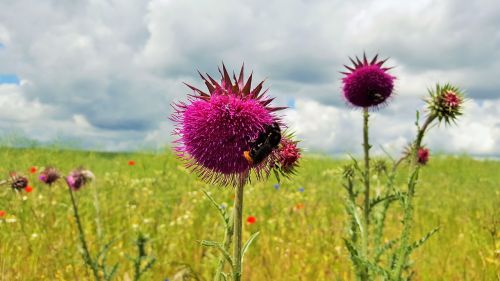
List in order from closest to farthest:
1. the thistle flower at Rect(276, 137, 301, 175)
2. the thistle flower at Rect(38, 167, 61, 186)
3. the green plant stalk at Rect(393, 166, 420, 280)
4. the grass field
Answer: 1. the thistle flower at Rect(276, 137, 301, 175)
2. the green plant stalk at Rect(393, 166, 420, 280)
3. the grass field
4. the thistle flower at Rect(38, 167, 61, 186)

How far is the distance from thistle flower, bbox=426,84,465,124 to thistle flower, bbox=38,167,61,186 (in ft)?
13.9

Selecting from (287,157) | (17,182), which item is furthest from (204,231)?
(287,157)

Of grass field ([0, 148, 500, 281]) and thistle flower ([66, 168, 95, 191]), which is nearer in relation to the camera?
grass field ([0, 148, 500, 281])

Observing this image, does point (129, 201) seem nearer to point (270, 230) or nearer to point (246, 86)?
point (270, 230)

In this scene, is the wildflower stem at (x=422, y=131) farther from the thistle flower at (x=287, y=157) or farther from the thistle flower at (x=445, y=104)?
the thistle flower at (x=287, y=157)

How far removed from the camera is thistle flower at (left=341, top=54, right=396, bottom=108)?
169 inches

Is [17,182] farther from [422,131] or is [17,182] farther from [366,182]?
[422,131]

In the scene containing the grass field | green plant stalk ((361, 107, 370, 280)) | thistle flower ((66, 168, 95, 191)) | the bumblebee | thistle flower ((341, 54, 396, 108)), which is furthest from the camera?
thistle flower ((66, 168, 95, 191))

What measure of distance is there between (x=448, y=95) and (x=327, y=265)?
92.7 inches

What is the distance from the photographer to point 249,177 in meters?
2.29

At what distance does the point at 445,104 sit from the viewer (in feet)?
12.8

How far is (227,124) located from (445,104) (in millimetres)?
2408

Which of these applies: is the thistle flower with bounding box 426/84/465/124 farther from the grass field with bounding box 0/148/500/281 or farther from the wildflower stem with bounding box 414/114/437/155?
the grass field with bounding box 0/148/500/281

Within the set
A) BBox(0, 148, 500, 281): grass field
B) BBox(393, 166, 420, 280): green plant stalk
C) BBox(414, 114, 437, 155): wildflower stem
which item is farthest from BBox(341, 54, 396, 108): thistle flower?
BBox(393, 166, 420, 280): green plant stalk
